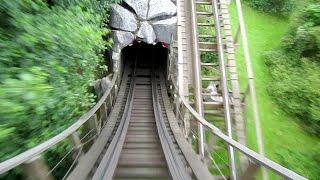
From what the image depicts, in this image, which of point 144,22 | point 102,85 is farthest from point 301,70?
point 102,85

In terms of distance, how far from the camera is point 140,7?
13.0 m

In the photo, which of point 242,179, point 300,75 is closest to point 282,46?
point 300,75

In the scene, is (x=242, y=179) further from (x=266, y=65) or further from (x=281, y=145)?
(x=266, y=65)

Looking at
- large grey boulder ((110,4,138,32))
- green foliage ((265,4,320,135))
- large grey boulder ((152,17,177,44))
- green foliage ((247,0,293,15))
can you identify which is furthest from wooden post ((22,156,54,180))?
green foliage ((247,0,293,15))

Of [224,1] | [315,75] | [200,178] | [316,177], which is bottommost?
[316,177]

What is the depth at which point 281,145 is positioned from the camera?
9828 millimetres

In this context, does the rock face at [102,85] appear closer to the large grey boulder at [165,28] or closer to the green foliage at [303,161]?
the large grey boulder at [165,28]

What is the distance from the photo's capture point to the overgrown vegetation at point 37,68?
3.32m

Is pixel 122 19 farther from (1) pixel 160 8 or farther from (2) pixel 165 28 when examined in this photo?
(2) pixel 165 28

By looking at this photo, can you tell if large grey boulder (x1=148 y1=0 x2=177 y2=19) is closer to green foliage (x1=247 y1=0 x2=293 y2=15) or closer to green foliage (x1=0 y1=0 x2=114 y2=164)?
green foliage (x1=247 y1=0 x2=293 y2=15)

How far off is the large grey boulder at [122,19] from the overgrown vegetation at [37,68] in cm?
671

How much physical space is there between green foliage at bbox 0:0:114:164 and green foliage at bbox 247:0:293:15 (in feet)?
36.8

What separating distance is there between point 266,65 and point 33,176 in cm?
1090

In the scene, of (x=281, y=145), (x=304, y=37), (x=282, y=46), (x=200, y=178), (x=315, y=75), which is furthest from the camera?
(x=282, y=46)
